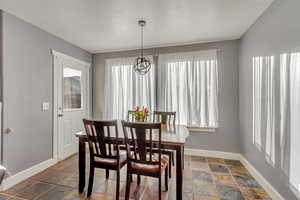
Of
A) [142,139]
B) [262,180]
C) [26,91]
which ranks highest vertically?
[26,91]

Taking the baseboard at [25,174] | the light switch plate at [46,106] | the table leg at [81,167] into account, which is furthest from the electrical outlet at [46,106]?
the table leg at [81,167]

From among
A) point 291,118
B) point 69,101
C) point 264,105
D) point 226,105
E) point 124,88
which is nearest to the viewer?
point 291,118

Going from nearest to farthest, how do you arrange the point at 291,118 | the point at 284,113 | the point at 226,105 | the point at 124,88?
the point at 291,118 < the point at 284,113 < the point at 226,105 < the point at 124,88

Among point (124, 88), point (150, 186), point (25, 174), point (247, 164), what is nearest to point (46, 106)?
point (25, 174)

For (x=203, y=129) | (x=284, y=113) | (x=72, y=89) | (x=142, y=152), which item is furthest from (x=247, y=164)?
(x=72, y=89)

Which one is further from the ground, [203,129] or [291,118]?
[291,118]

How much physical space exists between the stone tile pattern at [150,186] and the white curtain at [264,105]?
589 millimetres

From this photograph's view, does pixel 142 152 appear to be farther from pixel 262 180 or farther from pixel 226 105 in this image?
pixel 226 105

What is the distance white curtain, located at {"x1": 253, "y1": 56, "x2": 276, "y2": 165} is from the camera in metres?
1.95

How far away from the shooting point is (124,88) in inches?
152

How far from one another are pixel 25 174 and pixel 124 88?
98.1 inches

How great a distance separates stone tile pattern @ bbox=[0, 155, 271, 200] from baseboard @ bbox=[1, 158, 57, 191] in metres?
0.07

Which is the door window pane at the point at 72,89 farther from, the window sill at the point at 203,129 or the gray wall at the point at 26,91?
the window sill at the point at 203,129

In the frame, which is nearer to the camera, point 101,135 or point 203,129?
point 101,135
